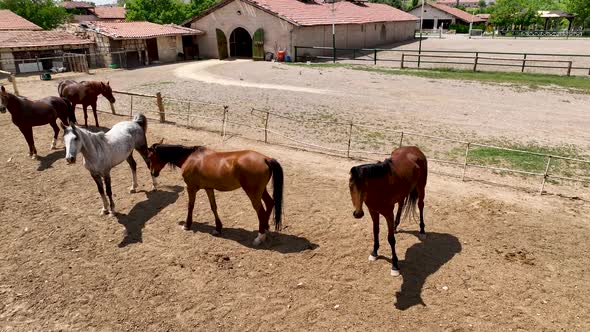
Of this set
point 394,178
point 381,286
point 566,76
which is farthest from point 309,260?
point 566,76

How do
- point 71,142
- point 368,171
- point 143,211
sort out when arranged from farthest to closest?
point 143,211 → point 71,142 → point 368,171

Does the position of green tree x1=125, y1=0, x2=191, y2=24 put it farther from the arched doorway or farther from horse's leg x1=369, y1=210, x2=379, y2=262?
horse's leg x1=369, y1=210, x2=379, y2=262

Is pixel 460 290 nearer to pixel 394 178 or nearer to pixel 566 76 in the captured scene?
pixel 394 178

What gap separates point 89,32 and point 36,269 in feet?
93.5

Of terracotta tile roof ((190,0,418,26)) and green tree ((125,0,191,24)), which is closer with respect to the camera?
terracotta tile roof ((190,0,418,26))

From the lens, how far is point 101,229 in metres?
7.08

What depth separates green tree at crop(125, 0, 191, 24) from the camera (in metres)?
41.2

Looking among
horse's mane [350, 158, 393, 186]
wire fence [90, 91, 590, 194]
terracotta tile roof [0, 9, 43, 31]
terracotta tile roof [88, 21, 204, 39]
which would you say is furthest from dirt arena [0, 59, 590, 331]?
terracotta tile roof [0, 9, 43, 31]

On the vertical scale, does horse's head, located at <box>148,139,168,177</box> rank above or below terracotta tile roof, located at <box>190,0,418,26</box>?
below

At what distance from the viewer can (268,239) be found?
6730 mm

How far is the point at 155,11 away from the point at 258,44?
706 inches

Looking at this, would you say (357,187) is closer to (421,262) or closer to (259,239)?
(421,262)

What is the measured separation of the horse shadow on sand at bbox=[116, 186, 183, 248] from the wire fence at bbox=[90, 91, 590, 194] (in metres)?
3.70

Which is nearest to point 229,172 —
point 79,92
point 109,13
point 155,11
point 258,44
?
point 79,92
